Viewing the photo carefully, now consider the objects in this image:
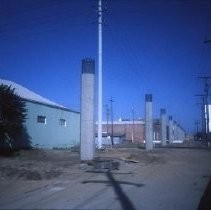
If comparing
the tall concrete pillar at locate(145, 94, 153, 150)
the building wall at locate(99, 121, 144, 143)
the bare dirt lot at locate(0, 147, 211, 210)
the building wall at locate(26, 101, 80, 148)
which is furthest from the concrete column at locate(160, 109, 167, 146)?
the bare dirt lot at locate(0, 147, 211, 210)

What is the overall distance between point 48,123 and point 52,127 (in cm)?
115

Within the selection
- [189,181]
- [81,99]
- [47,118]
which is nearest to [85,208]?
[189,181]

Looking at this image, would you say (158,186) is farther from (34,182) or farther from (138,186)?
(34,182)

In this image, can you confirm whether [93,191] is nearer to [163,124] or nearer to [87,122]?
[87,122]

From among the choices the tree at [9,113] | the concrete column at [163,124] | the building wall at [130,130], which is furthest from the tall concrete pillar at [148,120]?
the building wall at [130,130]

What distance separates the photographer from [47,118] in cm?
4194

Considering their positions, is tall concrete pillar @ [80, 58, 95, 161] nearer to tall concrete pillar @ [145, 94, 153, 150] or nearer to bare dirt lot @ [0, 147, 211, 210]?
bare dirt lot @ [0, 147, 211, 210]

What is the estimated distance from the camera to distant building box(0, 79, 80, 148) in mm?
38406

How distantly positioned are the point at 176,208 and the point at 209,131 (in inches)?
2346

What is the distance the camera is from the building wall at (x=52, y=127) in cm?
3841

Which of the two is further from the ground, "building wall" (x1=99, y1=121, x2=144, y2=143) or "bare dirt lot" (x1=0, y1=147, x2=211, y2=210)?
"building wall" (x1=99, y1=121, x2=144, y2=143)

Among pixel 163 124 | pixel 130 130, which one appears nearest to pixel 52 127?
pixel 163 124

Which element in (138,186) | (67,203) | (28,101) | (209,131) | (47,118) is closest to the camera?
(67,203)

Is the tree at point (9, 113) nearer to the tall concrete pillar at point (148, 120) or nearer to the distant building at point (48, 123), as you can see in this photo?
the distant building at point (48, 123)
